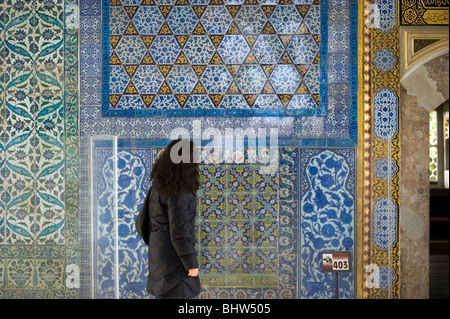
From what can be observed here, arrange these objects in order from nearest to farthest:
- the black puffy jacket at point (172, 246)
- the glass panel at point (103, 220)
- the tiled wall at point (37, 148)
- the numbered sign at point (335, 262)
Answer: the black puffy jacket at point (172, 246), the glass panel at point (103, 220), the numbered sign at point (335, 262), the tiled wall at point (37, 148)

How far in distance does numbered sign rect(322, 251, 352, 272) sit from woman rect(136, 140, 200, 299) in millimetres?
Result: 1359

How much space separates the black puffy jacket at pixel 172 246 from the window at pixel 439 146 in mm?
Answer: 6453

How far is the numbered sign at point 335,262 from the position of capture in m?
3.29

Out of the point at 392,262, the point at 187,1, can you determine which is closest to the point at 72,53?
the point at 187,1

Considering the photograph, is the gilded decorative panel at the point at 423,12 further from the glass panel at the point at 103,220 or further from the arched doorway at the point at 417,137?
the glass panel at the point at 103,220

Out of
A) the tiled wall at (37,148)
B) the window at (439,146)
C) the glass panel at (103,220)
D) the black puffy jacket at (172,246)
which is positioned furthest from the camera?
the window at (439,146)

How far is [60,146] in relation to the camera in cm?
344

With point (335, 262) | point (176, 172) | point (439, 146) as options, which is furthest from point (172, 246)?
point (439, 146)

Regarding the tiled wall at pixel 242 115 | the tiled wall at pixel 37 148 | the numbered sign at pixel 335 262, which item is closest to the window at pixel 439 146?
the tiled wall at pixel 242 115

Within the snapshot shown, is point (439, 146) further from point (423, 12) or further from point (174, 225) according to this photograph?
point (174, 225)

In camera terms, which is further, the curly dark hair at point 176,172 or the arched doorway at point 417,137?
the arched doorway at point 417,137

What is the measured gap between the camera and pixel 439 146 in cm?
729

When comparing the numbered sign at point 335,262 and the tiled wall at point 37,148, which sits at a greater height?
the tiled wall at point 37,148
